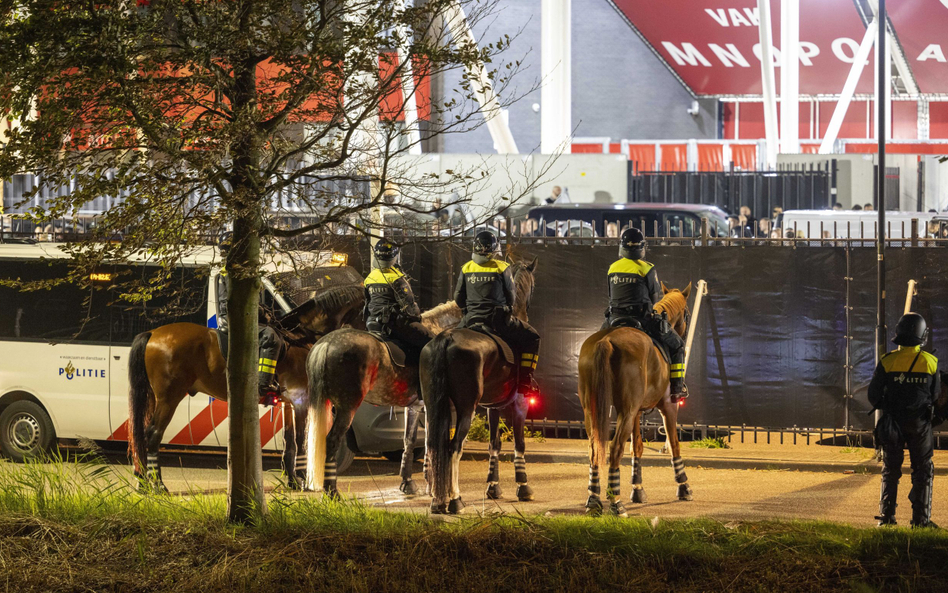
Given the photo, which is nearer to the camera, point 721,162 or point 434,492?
point 434,492

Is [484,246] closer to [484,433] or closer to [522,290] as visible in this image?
[522,290]

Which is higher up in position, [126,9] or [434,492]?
[126,9]

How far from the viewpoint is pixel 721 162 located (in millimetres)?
32438

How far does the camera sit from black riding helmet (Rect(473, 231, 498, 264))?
1084 cm

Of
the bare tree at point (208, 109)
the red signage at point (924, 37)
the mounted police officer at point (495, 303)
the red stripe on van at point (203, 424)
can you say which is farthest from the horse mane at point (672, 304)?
the red signage at point (924, 37)

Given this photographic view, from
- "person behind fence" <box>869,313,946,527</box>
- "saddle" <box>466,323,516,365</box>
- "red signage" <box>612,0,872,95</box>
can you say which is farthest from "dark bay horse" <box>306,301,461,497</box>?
"red signage" <box>612,0,872,95</box>

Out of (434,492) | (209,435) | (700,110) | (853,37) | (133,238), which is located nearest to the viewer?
(133,238)

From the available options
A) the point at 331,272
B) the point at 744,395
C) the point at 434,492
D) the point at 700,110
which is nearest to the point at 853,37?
the point at 700,110

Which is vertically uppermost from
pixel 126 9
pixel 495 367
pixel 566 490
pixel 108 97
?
pixel 126 9

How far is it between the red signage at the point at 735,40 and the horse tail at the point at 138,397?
34.6 metres

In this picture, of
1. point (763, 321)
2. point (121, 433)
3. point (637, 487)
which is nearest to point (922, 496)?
point (637, 487)

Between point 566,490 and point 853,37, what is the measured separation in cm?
3553

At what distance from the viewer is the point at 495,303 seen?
35.3ft

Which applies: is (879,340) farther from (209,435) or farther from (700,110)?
(700,110)
